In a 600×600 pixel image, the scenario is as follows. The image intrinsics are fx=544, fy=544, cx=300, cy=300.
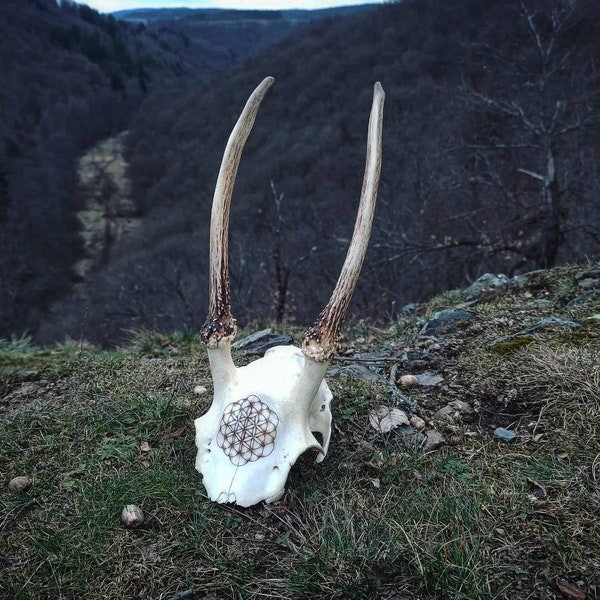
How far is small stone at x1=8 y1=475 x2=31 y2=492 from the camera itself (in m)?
2.74

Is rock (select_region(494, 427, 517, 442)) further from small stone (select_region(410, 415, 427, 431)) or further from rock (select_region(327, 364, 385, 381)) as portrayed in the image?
rock (select_region(327, 364, 385, 381))

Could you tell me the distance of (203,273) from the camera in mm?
29672

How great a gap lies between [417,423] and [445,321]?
5.76ft

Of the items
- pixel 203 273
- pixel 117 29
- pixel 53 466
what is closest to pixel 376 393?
pixel 53 466

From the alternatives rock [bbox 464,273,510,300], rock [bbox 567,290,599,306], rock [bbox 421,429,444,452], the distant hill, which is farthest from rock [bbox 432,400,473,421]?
the distant hill

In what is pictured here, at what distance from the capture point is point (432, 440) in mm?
2949

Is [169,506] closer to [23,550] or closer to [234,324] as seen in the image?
[23,550]

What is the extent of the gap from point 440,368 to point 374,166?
5.32ft

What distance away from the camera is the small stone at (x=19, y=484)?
2736 millimetres

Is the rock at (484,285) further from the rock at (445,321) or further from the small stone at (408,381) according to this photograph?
the small stone at (408,381)

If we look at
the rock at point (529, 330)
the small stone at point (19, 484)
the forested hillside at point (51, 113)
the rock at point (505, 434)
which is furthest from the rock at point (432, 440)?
the forested hillside at point (51, 113)

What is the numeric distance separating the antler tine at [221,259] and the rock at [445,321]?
2.25m

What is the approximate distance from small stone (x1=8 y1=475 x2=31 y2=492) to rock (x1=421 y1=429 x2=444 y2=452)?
2043mm

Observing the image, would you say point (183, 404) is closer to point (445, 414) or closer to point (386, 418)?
point (386, 418)
